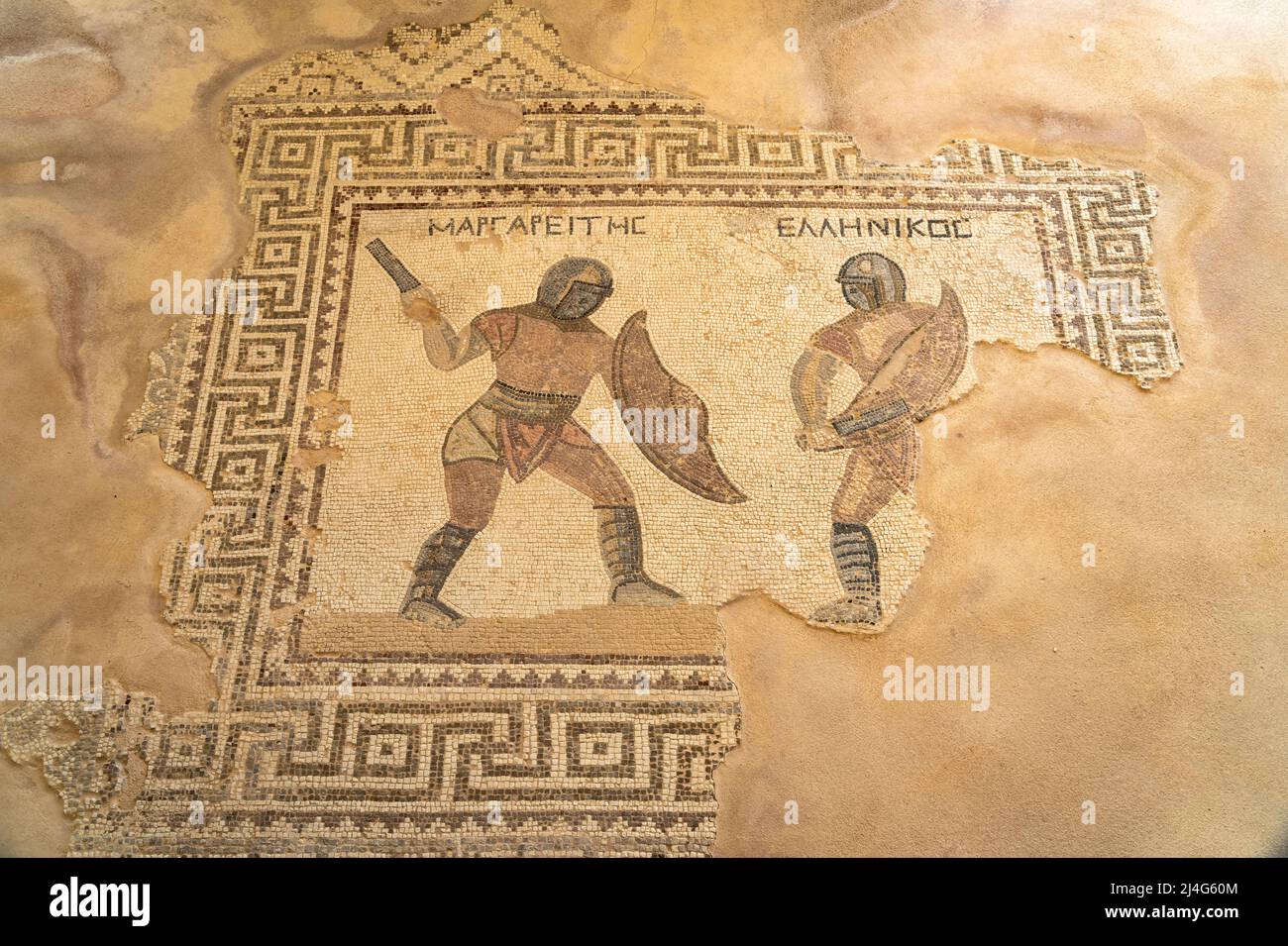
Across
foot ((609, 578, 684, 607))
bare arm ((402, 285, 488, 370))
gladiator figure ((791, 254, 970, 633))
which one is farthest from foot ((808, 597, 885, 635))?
bare arm ((402, 285, 488, 370))

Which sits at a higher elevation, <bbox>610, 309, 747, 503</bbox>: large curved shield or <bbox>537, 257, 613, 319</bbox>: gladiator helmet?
<bbox>537, 257, 613, 319</bbox>: gladiator helmet

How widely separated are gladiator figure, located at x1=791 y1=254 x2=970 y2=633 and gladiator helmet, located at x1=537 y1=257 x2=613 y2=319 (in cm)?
79

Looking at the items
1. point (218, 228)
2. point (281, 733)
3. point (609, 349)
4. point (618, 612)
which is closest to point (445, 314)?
point (609, 349)

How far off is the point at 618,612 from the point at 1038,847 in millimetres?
1428

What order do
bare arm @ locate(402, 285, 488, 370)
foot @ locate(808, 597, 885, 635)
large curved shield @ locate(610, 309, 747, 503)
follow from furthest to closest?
bare arm @ locate(402, 285, 488, 370) < large curved shield @ locate(610, 309, 747, 503) < foot @ locate(808, 597, 885, 635)

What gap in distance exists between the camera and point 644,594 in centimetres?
346

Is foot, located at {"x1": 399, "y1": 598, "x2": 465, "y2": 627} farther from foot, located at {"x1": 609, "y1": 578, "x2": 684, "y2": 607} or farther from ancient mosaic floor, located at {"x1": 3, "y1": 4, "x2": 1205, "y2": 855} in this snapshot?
foot, located at {"x1": 609, "y1": 578, "x2": 684, "y2": 607}

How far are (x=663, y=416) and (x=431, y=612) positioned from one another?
1.04 meters

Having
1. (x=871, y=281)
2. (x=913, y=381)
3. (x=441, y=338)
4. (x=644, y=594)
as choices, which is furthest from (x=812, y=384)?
(x=441, y=338)

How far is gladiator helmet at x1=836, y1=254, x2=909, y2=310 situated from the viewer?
3.93 meters

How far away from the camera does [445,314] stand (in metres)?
3.92

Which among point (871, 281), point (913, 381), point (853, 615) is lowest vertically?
point (853, 615)

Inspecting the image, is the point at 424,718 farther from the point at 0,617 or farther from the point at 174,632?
the point at 0,617

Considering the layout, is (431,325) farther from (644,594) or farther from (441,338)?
(644,594)
